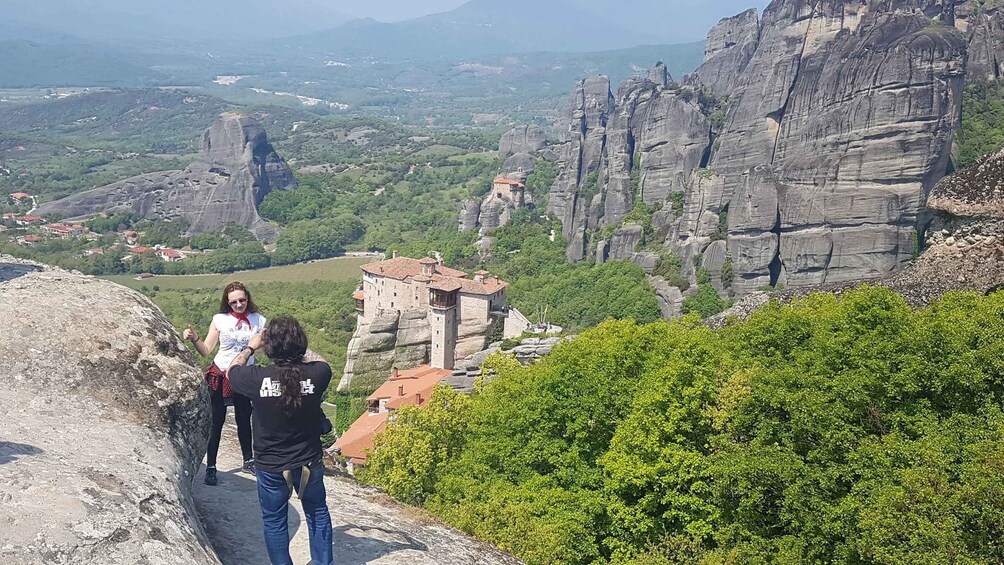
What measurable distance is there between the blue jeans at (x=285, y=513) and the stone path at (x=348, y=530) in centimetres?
83

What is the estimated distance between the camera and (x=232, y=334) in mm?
9375

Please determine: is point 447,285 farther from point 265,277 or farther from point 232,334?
point 265,277

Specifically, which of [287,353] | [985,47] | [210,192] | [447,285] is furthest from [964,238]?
[210,192]

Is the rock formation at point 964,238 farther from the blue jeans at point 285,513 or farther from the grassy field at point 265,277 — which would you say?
the grassy field at point 265,277

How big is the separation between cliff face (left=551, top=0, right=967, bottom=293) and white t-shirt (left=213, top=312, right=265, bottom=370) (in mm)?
47453

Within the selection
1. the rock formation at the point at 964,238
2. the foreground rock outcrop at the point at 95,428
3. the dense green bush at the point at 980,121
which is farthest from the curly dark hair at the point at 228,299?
the dense green bush at the point at 980,121

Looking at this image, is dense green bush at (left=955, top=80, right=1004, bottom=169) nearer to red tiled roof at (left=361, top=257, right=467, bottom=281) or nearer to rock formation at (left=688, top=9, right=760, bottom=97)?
rock formation at (left=688, top=9, right=760, bottom=97)

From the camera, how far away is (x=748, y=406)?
14.9m

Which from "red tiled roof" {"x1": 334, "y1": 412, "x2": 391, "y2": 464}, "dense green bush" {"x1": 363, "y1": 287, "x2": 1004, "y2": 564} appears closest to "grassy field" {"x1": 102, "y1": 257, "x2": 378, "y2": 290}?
"red tiled roof" {"x1": 334, "y1": 412, "x2": 391, "y2": 464}

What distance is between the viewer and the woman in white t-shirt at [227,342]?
923 centimetres

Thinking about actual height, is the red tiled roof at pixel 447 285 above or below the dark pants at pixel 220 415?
below

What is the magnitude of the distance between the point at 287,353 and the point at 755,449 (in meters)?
9.24

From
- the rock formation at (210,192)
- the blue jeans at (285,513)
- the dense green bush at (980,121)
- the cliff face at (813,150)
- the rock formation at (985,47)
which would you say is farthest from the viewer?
the rock formation at (210,192)

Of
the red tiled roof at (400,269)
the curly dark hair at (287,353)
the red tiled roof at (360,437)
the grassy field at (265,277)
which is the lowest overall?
the grassy field at (265,277)
